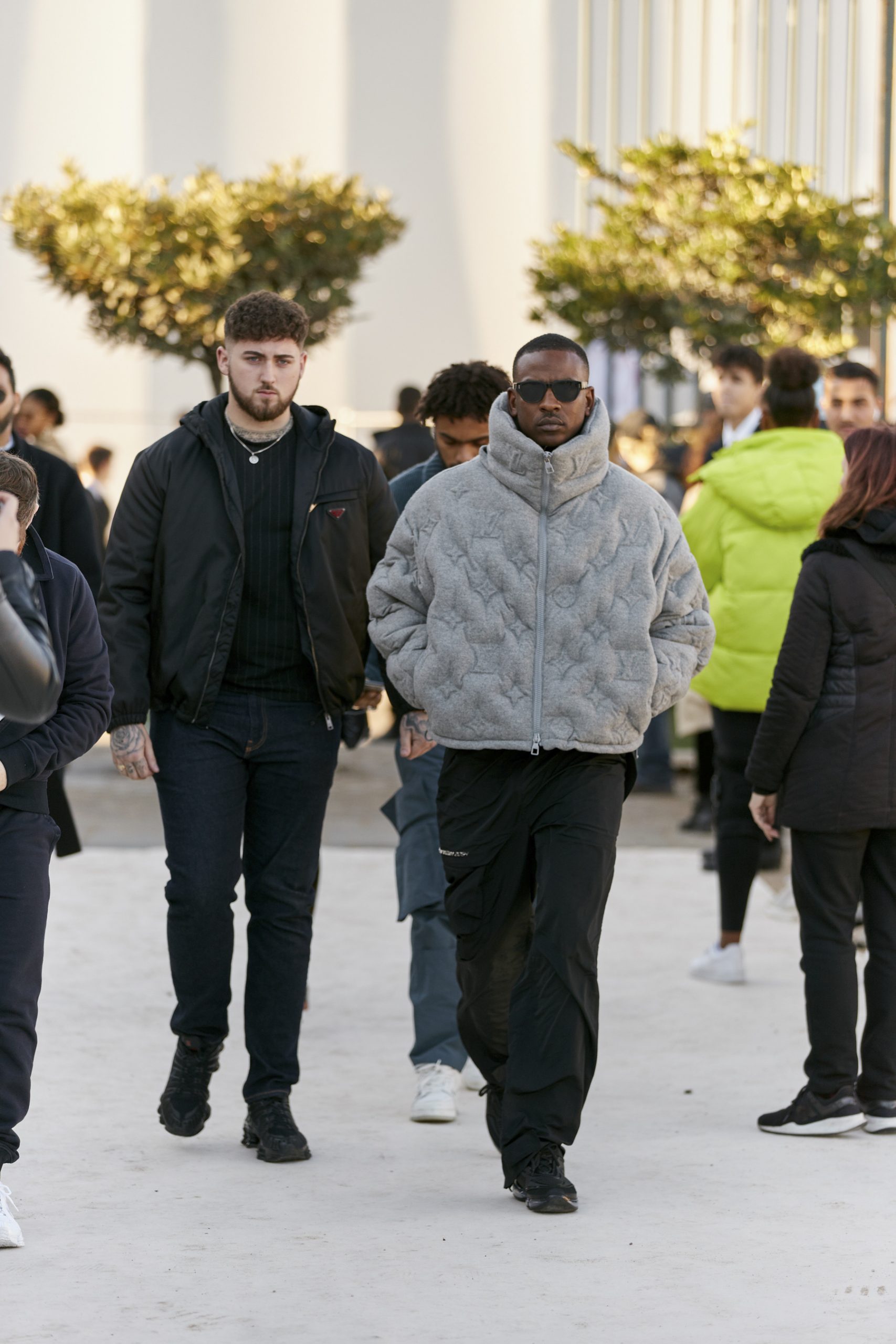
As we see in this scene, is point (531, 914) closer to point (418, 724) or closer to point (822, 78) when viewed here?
point (418, 724)

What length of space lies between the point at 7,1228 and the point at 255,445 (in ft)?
6.52

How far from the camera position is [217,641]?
4809 mm

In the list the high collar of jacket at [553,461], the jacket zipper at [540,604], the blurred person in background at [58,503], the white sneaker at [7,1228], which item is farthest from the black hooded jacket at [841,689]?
the white sneaker at [7,1228]

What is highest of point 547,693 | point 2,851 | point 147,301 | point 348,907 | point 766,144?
point 766,144

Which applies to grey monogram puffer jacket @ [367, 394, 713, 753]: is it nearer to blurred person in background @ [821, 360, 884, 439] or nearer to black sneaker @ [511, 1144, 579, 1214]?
black sneaker @ [511, 1144, 579, 1214]

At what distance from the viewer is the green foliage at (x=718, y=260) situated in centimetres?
1423

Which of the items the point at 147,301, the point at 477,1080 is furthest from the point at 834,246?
the point at 477,1080

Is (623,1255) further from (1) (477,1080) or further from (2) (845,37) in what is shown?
(2) (845,37)

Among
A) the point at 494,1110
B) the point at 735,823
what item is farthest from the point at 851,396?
the point at 494,1110

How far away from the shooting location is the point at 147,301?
40.4ft

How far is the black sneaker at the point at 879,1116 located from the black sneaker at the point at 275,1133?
1.47 metres

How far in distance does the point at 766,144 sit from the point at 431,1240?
2115cm

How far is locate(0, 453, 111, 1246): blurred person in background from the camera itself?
13.3 ft

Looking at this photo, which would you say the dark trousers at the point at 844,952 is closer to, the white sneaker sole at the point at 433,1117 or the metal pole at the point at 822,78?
the white sneaker sole at the point at 433,1117
